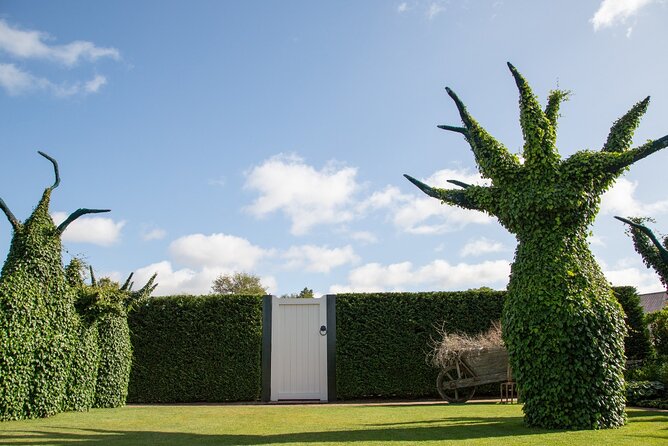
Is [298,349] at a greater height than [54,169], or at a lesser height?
lesser

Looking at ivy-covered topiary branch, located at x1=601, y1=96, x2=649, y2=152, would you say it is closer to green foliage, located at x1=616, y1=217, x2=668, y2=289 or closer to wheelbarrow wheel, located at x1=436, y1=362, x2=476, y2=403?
green foliage, located at x1=616, y1=217, x2=668, y2=289

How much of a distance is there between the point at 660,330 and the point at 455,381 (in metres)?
5.29

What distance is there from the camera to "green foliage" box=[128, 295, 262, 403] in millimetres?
12656

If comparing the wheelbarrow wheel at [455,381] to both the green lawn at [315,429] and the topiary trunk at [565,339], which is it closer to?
the green lawn at [315,429]

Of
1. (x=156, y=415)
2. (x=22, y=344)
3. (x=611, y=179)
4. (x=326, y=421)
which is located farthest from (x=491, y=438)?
(x=22, y=344)

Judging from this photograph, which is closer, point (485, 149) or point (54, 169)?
point (485, 149)

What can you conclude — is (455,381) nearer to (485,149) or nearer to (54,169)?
(485,149)

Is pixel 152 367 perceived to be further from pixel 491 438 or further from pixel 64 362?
pixel 491 438

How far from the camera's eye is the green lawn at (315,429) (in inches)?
211

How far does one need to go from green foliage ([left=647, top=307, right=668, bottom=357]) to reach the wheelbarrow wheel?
4785mm

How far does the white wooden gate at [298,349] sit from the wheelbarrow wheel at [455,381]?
297 cm

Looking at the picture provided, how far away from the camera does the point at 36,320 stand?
27.1 ft

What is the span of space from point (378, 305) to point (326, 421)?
5.60 metres

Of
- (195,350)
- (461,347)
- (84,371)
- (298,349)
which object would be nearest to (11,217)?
(84,371)
